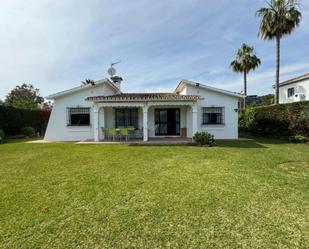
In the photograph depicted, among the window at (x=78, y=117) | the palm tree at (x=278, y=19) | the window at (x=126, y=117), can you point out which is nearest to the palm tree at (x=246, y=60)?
the palm tree at (x=278, y=19)

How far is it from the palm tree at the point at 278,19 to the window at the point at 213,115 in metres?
9.36

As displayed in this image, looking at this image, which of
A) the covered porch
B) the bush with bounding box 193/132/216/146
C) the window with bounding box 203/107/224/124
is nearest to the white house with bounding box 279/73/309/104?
the window with bounding box 203/107/224/124

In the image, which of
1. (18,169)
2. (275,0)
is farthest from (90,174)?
(275,0)

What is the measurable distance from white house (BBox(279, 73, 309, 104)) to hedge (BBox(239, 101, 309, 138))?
11.6 m

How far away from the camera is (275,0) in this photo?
2159 centimetres

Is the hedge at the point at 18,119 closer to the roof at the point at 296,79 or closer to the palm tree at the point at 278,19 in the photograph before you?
the palm tree at the point at 278,19

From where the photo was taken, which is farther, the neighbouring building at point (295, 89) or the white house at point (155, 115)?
the neighbouring building at point (295, 89)

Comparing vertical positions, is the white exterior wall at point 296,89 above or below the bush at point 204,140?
above

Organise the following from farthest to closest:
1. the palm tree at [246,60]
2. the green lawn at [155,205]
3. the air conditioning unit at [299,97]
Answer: the palm tree at [246,60] → the air conditioning unit at [299,97] → the green lawn at [155,205]

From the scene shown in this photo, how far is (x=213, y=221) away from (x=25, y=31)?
1590 centimetres

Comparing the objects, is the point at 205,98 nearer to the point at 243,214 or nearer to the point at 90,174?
the point at 90,174

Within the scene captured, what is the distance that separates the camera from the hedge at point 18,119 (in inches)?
778

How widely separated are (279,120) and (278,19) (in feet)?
37.7

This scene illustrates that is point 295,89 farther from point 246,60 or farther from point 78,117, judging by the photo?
point 78,117
